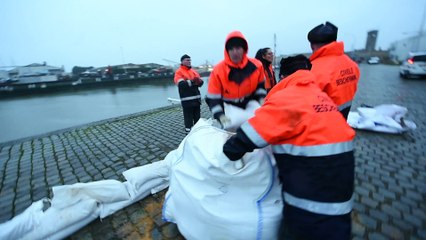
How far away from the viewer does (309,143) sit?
119cm

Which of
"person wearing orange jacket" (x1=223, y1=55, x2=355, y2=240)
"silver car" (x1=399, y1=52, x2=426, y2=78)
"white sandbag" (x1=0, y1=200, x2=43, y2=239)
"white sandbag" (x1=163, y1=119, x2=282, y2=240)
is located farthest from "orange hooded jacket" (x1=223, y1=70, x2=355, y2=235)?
"silver car" (x1=399, y1=52, x2=426, y2=78)

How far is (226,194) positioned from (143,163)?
250 centimetres

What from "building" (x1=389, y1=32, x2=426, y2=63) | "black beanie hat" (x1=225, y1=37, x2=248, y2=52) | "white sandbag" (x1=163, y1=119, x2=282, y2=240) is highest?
"black beanie hat" (x1=225, y1=37, x2=248, y2=52)

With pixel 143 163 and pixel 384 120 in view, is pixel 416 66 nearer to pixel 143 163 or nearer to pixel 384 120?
pixel 384 120

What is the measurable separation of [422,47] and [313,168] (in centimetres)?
4708

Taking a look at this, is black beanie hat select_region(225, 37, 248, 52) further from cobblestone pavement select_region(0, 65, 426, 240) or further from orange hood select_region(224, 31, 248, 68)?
cobblestone pavement select_region(0, 65, 426, 240)

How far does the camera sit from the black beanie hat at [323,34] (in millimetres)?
2260

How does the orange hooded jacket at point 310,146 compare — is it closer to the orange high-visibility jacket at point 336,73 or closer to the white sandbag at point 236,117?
the white sandbag at point 236,117

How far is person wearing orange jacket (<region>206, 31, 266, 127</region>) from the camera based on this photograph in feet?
8.46

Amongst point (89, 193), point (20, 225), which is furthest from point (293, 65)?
point (20, 225)

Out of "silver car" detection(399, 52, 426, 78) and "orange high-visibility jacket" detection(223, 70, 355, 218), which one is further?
"silver car" detection(399, 52, 426, 78)

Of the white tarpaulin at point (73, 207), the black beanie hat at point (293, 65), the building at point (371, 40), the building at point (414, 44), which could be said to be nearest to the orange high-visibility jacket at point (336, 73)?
the black beanie hat at point (293, 65)

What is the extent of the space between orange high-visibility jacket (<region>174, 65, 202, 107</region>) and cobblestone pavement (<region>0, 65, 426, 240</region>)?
36.1 inches

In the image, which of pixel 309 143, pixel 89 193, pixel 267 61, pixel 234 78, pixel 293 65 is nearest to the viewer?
pixel 309 143
